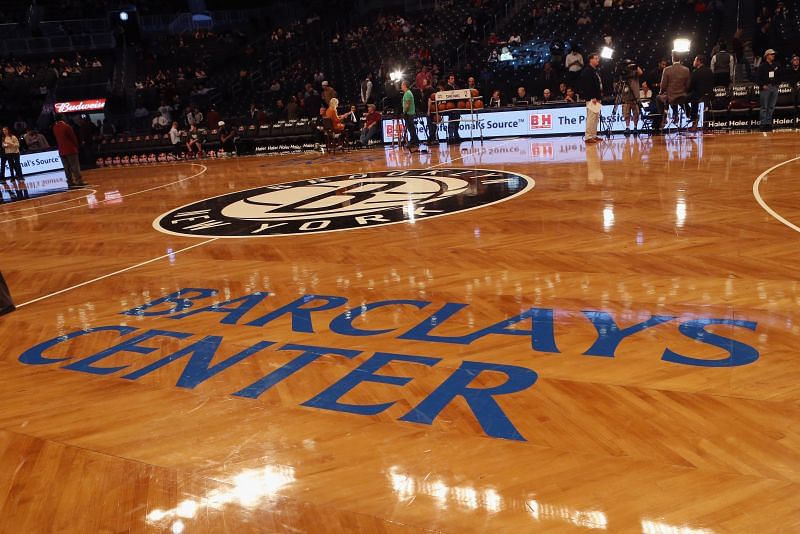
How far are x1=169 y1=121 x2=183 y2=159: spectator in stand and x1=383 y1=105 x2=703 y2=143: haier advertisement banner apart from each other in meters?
7.65

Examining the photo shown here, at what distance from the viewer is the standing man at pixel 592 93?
13016 millimetres

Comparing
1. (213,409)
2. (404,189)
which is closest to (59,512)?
(213,409)

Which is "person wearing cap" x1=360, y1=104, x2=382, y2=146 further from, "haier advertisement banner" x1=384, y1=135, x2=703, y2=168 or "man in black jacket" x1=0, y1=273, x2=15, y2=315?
"man in black jacket" x1=0, y1=273, x2=15, y2=315

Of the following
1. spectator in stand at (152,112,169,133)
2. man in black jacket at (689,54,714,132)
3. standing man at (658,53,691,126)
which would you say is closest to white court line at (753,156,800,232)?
standing man at (658,53,691,126)

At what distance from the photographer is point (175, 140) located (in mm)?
21062

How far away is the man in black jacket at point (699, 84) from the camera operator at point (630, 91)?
3.33 ft

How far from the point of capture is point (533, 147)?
13.4 metres

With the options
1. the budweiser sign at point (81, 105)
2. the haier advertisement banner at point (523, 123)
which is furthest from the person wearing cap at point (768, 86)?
the budweiser sign at point (81, 105)

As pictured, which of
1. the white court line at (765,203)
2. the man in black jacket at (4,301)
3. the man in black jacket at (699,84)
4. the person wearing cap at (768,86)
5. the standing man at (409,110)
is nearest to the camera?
the man in black jacket at (4,301)

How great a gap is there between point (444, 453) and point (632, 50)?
1734 centimetres

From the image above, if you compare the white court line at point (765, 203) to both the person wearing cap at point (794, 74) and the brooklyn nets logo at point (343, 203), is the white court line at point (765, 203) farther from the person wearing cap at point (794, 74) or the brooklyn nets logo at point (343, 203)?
the person wearing cap at point (794, 74)

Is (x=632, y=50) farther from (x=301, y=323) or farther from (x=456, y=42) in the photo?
(x=301, y=323)

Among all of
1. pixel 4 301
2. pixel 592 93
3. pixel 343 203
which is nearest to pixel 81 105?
pixel 592 93

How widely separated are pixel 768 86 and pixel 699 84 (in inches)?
49.0
